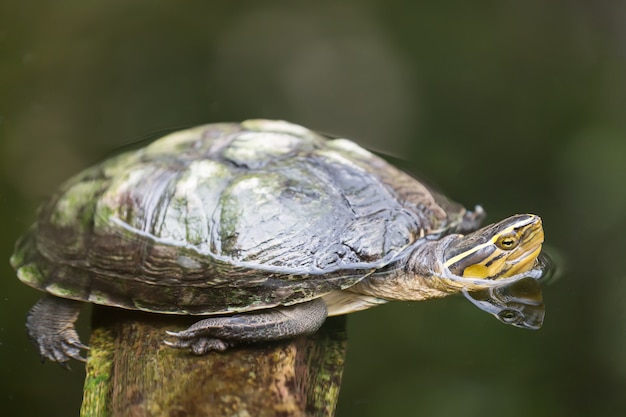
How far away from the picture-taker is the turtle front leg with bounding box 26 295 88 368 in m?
2.69

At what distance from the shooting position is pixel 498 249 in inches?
101

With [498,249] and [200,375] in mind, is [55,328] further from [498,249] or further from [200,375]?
[498,249]

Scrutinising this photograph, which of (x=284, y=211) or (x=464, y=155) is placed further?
(x=464, y=155)

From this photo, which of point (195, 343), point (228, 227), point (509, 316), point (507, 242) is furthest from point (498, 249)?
point (195, 343)

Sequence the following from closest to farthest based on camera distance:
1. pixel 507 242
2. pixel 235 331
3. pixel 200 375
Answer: pixel 200 375 < pixel 235 331 < pixel 507 242

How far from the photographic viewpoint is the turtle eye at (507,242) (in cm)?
252

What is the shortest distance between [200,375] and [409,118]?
108 inches

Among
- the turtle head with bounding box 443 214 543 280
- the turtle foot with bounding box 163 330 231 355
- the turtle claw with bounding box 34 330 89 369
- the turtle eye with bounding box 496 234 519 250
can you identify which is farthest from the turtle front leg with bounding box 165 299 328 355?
the turtle eye with bounding box 496 234 519 250

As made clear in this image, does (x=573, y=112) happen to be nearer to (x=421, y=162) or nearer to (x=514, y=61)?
(x=514, y=61)

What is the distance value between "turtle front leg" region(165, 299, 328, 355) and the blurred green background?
1.21ft

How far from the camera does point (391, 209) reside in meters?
2.72

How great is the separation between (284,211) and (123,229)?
740 mm

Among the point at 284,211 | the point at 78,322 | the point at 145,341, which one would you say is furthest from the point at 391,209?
the point at 78,322

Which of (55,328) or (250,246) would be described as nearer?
(250,246)
